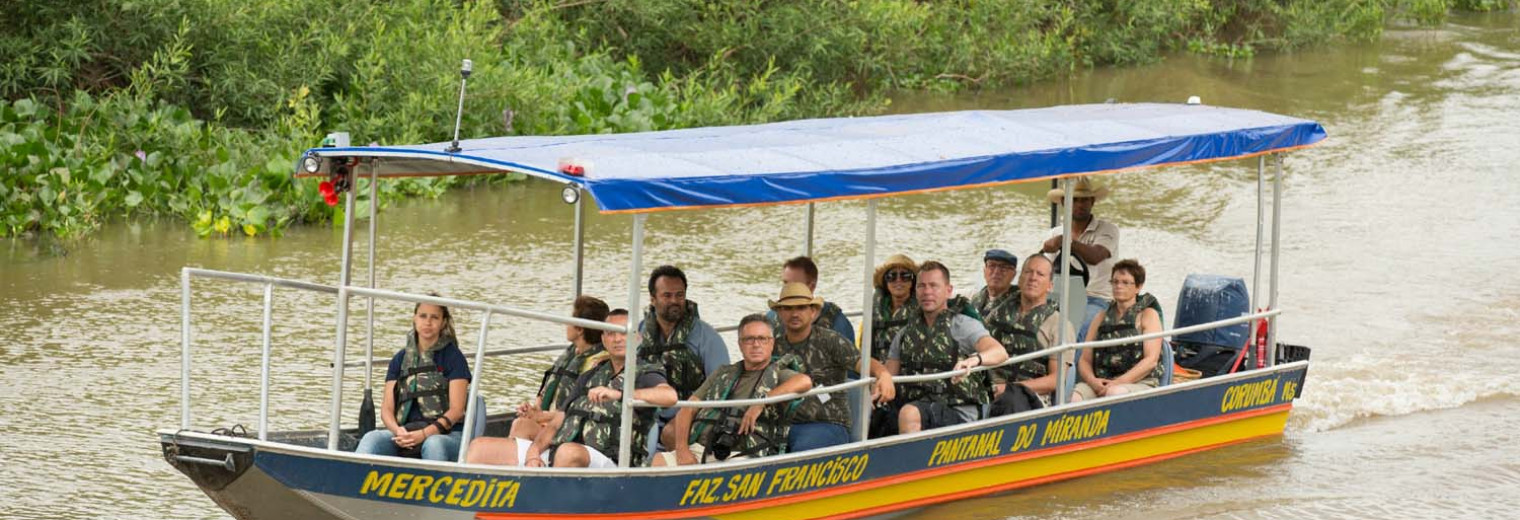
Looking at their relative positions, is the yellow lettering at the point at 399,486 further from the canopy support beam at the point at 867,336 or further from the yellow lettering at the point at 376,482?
the canopy support beam at the point at 867,336

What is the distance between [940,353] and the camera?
8695 millimetres

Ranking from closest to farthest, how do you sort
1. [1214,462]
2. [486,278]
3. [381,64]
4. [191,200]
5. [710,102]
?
[1214,462] → [486,278] → [191,200] → [381,64] → [710,102]

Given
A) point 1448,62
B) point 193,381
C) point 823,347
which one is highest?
point 1448,62

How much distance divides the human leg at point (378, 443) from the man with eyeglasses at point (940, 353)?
2.30 metres

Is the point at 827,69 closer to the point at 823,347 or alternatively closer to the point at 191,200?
the point at 191,200

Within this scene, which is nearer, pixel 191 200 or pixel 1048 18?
pixel 191 200

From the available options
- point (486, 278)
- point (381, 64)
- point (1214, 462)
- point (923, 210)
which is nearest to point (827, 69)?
point (923, 210)

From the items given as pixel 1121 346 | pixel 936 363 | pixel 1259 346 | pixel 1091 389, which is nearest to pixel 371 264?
pixel 936 363

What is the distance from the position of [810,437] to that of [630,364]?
1157mm

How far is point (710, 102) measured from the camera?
19734 millimetres

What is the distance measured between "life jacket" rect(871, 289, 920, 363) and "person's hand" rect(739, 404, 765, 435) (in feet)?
3.86

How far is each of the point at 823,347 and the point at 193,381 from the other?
485cm

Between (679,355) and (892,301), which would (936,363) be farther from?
(679,355)

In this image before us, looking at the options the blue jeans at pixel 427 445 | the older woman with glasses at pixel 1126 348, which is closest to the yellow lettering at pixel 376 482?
the blue jeans at pixel 427 445
